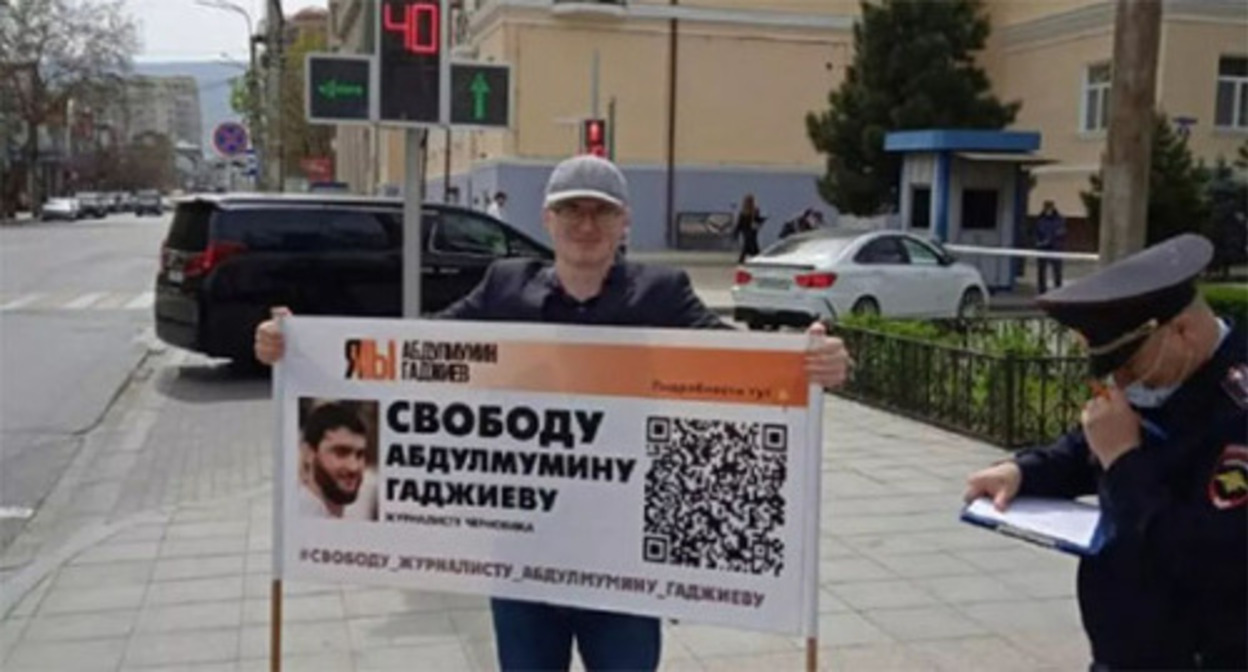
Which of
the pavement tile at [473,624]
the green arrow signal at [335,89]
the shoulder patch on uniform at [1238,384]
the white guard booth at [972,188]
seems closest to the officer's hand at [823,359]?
the shoulder patch on uniform at [1238,384]

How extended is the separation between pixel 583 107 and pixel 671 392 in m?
29.8

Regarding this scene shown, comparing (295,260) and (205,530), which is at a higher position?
(295,260)

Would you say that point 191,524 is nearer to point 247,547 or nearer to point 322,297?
point 247,547

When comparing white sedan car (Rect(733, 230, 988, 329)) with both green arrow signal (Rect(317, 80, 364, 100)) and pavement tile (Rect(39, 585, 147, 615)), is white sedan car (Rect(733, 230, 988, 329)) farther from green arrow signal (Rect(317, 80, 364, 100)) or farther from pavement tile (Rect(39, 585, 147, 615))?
pavement tile (Rect(39, 585, 147, 615))

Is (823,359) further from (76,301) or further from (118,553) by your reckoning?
(76,301)

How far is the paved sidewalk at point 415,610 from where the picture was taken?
164 inches

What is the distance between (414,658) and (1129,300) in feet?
10.0

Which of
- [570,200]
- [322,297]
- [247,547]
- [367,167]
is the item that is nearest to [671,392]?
[570,200]

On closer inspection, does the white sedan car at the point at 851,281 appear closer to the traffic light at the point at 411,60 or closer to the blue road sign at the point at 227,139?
the traffic light at the point at 411,60

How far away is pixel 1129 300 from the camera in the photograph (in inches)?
72.4

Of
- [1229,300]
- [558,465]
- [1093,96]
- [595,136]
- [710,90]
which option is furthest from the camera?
[710,90]

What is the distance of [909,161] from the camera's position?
71.1ft

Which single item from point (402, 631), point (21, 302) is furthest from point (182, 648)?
point (21, 302)

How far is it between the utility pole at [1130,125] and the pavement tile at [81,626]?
6.25m
